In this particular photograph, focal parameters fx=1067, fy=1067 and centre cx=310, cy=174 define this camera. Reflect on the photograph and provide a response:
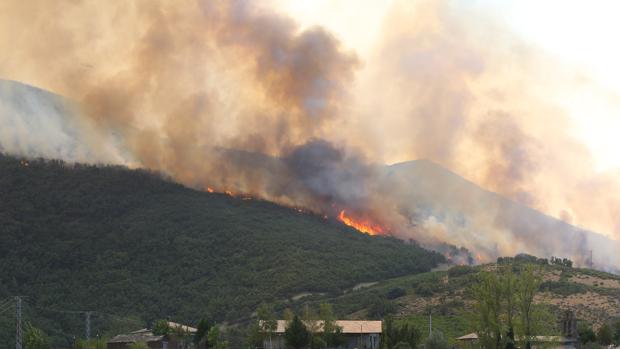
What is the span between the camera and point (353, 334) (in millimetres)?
133500

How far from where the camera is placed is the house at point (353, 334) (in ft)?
424

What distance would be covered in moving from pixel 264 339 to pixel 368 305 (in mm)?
40373

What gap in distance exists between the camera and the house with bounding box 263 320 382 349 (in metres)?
129

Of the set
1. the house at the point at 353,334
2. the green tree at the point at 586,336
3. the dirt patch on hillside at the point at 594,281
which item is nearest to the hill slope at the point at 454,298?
the dirt patch on hillside at the point at 594,281

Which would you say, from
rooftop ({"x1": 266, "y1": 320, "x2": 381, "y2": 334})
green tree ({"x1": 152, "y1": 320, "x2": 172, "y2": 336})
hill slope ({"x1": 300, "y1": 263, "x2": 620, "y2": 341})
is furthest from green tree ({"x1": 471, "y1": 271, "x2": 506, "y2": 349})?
green tree ({"x1": 152, "y1": 320, "x2": 172, "y2": 336})

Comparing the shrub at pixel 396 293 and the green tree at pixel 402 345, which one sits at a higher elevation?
the shrub at pixel 396 293

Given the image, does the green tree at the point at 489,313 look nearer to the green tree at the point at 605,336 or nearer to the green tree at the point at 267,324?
the green tree at the point at 605,336

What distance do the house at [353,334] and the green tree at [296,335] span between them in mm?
4742

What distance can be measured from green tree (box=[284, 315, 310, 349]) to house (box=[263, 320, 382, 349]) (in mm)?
4742

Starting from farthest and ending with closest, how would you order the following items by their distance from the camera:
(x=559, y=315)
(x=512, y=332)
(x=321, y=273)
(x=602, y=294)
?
1. (x=321, y=273)
2. (x=602, y=294)
3. (x=559, y=315)
4. (x=512, y=332)

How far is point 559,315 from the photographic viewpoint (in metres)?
148

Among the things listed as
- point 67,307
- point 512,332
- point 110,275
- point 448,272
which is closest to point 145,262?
point 110,275

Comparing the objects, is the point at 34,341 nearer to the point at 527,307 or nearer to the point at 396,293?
the point at 527,307

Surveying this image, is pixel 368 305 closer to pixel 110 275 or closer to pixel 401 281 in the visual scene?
pixel 401 281
